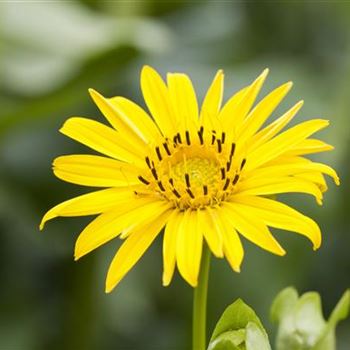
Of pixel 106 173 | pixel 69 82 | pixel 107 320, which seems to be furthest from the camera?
pixel 107 320

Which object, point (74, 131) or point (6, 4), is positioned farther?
point (6, 4)

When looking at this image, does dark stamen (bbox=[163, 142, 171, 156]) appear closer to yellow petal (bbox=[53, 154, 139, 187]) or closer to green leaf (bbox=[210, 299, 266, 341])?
yellow petal (bbox=[53, 154, 139, 187])

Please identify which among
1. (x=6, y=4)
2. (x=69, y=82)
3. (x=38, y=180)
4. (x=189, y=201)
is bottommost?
(x=189, y=201)

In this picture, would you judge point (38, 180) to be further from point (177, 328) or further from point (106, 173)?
point (106, 173)

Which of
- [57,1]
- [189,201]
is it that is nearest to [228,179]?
[189,201]

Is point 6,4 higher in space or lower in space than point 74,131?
higher

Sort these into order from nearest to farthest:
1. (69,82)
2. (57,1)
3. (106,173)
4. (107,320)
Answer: (106,173) < (69,82) < (107,320) < (57,1)

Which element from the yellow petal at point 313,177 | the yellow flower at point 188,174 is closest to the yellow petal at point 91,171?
the yellow flower at point 188,174

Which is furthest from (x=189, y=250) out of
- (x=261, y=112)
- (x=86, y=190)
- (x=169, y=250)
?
(x=86, y=190)
